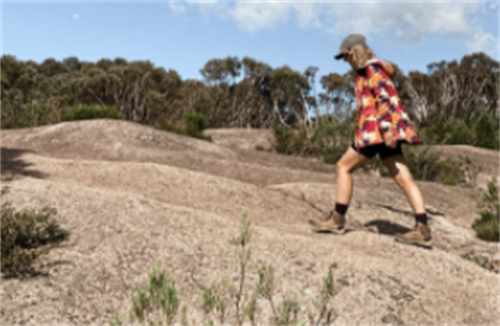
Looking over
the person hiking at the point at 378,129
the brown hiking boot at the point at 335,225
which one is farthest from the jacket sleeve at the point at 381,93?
the brown hiking boot at the point at 335,225

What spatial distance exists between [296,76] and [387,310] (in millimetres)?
50533

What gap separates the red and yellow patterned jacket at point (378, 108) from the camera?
496cm

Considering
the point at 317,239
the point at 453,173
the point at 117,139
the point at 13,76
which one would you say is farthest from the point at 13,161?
the point at 13,76

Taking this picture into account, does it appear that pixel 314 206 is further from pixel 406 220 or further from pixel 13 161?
pixel 13 161

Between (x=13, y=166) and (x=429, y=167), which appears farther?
(x=429, y=167)

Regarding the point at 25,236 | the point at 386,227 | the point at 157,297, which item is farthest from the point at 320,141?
the point at 157,297

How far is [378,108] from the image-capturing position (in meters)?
5.04

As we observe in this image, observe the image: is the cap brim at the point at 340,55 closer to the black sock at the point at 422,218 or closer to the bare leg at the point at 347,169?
the bare leg at the point at 347,169

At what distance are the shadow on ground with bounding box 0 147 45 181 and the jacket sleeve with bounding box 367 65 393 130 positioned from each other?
4453 mm

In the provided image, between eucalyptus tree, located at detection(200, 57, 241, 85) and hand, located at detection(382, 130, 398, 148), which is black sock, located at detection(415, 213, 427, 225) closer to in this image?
hand, located at detection(382, 130, 398, 148)

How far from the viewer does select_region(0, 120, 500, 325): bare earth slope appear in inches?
144

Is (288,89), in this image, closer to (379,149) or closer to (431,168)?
(431,168)

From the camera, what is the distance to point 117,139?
11.1m

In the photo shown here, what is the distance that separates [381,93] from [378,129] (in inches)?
13.7
